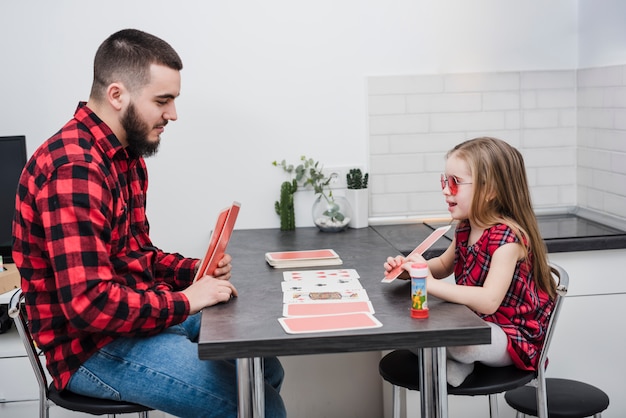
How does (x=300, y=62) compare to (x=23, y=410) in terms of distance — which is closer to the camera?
(x=23, y=410)

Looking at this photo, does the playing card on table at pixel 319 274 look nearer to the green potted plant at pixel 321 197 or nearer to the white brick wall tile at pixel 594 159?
the green potted plant at pixel 321 197

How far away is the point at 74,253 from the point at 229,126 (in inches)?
65.0

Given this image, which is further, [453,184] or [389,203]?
[389,203]

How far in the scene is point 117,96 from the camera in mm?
2258

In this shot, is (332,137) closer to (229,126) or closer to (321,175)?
(321,175)

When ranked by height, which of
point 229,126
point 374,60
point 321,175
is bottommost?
point 321,175

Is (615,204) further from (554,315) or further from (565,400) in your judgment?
(554,315)

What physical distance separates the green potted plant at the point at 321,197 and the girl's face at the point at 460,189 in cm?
106

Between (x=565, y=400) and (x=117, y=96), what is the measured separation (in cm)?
176

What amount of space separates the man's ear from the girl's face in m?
0.96

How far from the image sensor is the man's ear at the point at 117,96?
7.36 feet

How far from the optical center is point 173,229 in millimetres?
3562

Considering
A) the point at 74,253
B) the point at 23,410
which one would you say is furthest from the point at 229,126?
the point at 74,253

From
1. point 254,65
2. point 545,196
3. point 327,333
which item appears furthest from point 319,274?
point 545,196
